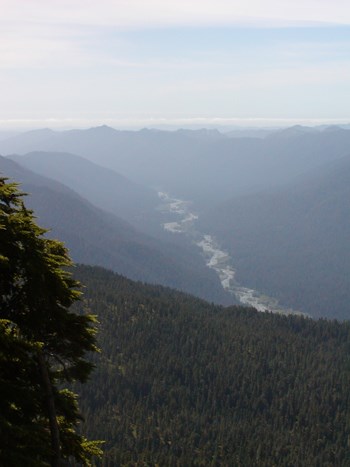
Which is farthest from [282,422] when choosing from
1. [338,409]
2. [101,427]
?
[101,427]

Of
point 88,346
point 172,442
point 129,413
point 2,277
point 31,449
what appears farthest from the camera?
point 129,413

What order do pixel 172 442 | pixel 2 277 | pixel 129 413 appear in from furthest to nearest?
pixel 129 413 → pixel 172 442 → pixel 2 277

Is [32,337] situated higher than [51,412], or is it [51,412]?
[32,337]

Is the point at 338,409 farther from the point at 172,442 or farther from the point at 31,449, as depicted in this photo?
the point at 31,449

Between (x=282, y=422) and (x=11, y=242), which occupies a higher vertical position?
(x=11, y=242)

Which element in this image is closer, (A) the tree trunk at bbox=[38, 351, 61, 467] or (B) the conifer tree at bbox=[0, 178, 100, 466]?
(B) the conifer tree at bbox=[0, 178, 100, 466]

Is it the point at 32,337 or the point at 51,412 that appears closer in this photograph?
the point at 32,337

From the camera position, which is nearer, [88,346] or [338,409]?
[88,346]

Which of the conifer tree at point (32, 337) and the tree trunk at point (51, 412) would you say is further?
the tree trunk at point (51, 412)
